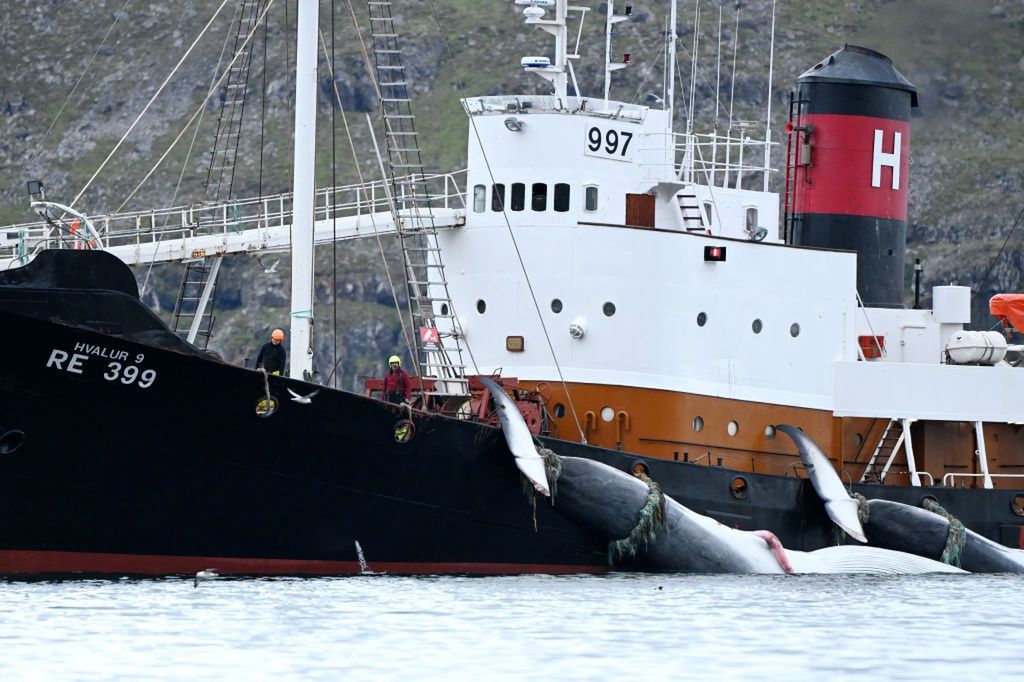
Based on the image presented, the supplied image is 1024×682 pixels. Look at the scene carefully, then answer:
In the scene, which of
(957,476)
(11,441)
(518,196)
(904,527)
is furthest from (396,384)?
(957,476)

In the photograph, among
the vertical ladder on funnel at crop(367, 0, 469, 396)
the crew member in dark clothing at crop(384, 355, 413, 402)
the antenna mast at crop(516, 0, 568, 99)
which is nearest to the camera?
the crew member in dark clothing at crop(384, 355, 413, 402)

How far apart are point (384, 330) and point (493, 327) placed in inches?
3819

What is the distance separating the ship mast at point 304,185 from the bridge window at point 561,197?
422cm

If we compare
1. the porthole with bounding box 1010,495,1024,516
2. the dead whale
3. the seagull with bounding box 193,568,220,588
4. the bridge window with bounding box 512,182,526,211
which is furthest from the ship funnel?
the seagull with bounding box 193,568,220,588

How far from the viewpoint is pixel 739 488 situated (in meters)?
28.5

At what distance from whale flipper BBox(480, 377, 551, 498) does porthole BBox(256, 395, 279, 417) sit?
3009 millimetres

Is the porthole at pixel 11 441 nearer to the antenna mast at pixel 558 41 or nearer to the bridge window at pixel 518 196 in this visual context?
the bridge window at pixel 518 196

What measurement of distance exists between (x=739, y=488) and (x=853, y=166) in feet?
22.3

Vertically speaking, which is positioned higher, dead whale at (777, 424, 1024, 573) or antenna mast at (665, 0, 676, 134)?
antenna mast at (665, 0, 676, 134)

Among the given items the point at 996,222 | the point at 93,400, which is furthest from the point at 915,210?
the point at 93,400

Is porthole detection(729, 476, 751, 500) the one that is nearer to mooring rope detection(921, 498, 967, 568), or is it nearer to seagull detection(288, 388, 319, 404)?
mooring rope detection(921, 498, 967, 568)

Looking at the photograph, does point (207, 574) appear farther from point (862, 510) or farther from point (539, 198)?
point (862, 510)

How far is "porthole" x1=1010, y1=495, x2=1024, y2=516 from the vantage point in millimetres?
31109

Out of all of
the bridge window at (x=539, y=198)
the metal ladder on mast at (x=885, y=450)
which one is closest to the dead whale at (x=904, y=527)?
the metal ladder on mast at (x=885, y=450)
